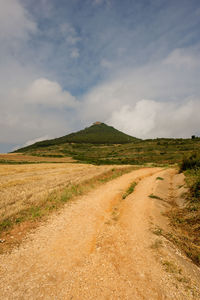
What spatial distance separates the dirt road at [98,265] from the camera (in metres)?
4.43

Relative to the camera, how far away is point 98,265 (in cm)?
555

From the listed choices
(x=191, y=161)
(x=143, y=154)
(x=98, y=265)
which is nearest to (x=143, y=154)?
(x=143, y=154)

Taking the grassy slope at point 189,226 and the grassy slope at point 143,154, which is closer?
the grassy slope at point 189,226

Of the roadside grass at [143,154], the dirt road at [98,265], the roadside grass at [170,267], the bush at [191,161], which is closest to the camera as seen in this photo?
the dirt road at [98,265]

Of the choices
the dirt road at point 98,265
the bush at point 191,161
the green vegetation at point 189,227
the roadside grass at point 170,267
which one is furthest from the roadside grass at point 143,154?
the roadside grass at point 170,267

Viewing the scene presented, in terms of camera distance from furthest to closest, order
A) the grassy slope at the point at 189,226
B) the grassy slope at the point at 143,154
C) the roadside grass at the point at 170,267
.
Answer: the grassy slope at the point at 143,154
the grassy slope at the point at 189,226
the roadside grass at the point at 170,267

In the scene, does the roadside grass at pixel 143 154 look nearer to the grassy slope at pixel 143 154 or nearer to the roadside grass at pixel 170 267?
the grassy slope at pixel 143 154

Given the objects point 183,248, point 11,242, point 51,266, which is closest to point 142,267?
point 183,248

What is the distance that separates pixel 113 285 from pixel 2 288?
3443 mm

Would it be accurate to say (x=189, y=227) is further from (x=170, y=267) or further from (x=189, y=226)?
(x=170, y=267)

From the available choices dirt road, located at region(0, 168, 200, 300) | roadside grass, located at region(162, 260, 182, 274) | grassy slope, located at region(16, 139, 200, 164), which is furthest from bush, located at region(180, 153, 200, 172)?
roadside grass, located at region(162, 260, 182, 274)

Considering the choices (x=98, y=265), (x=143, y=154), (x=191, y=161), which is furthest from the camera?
(x=143, y=154)

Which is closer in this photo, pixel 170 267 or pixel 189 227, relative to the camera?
pixel 170 267

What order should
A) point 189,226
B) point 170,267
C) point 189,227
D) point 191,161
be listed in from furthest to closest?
point 191,161, point 189,226, point 189,227, point 170,267
